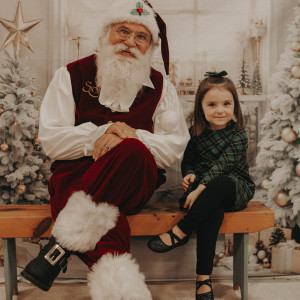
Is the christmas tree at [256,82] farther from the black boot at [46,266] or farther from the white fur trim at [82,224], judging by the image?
the black boot at [46,266]

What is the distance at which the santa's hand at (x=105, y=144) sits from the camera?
172 cm

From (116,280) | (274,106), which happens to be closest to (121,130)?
(116,280)

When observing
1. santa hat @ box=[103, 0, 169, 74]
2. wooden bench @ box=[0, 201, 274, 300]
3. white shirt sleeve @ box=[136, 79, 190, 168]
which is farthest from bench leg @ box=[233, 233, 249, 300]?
santa hat @ box=[103, 0, 169, 74]

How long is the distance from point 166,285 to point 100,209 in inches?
37.5

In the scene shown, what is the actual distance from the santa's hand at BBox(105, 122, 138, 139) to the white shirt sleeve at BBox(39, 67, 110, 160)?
45mm

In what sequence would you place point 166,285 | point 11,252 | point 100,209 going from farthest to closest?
point 166,285
point 11,252
point 100,209

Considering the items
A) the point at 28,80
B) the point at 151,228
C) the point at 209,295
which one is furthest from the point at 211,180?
the point at 28,80

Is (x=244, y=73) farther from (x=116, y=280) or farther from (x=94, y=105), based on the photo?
(x=116, y=280)

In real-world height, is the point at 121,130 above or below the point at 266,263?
above

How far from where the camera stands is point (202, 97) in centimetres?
210

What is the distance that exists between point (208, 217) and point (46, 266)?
810 mm

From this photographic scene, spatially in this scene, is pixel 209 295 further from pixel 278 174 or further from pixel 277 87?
pixel 277 87

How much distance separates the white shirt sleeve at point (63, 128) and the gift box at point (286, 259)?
1.48m

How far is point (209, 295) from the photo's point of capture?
1.81 metres
